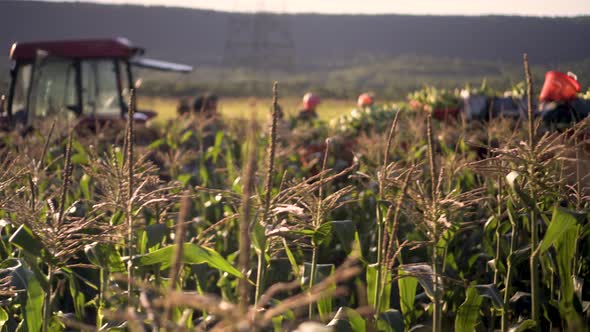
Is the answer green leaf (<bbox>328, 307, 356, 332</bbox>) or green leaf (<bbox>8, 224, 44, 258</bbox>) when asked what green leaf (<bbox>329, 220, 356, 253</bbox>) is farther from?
green leaf (<bbox>8, 224, 44, 258</bbox>)

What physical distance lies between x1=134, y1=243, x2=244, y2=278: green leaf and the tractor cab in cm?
868

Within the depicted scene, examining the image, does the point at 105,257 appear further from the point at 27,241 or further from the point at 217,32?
the point at 217,32

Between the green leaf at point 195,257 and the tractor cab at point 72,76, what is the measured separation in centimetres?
868

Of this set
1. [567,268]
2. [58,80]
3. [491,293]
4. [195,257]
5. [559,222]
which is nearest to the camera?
[195,257]

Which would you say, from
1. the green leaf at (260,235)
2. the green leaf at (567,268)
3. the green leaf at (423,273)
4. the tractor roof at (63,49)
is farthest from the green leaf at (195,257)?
the tractor roof at (63,49)

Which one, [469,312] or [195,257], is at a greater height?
[195,257]

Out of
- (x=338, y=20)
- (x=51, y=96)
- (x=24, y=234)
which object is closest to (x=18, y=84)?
(x=51, y=96)

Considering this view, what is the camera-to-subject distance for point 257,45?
70188mm

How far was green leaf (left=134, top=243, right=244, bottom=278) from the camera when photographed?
2225mm

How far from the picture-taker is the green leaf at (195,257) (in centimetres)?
222

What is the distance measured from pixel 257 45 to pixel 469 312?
68.4 meters

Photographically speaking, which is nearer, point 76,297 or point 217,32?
point 76,297

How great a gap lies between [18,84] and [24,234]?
33.3 ft

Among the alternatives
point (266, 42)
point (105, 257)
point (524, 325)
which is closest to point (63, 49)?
point (105, 257)
